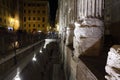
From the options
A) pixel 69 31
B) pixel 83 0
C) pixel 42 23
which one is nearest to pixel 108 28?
pixel 69 31

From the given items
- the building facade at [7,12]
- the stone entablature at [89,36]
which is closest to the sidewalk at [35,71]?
the stone entablature at [89,36]

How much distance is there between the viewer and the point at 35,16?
61031mm

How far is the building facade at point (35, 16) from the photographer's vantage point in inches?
2366

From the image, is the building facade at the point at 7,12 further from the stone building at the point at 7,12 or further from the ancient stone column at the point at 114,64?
the ancient stone column at the point at 114,64

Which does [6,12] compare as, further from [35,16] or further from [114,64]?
[114,64]

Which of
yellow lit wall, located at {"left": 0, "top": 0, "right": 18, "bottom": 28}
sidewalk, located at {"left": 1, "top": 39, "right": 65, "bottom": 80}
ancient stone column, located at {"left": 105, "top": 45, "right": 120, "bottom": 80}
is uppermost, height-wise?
yellow lit wall, located at {"left": 0, "top": 0, "right": 18, "bottom": 28}

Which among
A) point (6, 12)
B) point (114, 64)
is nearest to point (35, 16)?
point (6, 12)

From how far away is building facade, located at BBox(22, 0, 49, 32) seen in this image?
197 feet

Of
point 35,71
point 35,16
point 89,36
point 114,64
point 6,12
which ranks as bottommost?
point 35,71

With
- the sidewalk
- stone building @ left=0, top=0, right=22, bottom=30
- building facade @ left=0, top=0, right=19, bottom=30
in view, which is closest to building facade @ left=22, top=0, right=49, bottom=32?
stone building @ left=0, top=0, right=22, bottom=30

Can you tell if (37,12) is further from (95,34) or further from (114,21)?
(95,34)

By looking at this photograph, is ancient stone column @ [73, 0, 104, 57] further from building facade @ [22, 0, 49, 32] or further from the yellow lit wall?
building facade @ [22, 0, 49, 32]

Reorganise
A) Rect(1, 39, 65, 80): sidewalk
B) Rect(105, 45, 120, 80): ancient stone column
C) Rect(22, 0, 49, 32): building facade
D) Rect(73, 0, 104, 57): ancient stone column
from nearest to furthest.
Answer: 1. Rect(105, 45, 120, 80): ancient stone column
2. Rect(73, 0, 104, 57): ancient stone column
3. Rect(1, 39, 65, 80): sidewalk
4. Rect(22, 0, 49, 32): building facade

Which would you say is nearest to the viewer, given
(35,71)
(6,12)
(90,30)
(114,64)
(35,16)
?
(114,64)
